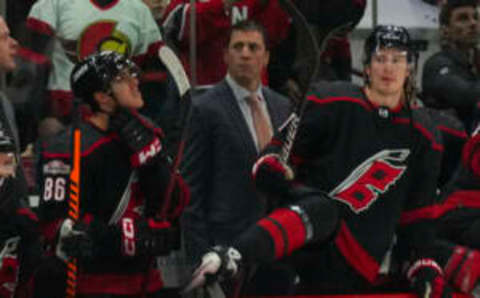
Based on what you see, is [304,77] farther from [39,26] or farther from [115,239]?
[39,26]

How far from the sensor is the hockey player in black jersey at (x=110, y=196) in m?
3.90

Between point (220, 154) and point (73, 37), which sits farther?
point (73, 37)

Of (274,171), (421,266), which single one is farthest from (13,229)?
(421,266)

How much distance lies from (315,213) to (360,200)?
38cm

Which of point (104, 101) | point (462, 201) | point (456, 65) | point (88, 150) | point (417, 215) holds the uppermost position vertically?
point (104, 101)

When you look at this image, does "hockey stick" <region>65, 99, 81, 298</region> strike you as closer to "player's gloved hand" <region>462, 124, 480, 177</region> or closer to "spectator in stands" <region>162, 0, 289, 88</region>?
"spectator in stands" <region>162, 0, 289, 88</region>

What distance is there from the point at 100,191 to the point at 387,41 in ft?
3.81

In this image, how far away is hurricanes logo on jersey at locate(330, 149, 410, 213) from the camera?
4.14m

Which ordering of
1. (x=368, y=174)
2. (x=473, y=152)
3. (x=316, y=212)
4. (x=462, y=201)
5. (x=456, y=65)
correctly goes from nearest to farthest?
(x=316, y=212), (x=368, y=174), (x=473, y=152), (x=462, y=201), (x=456, y=65)

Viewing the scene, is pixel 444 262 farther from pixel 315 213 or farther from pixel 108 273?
pixel 108 273

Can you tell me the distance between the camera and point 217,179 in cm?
Answer: 448

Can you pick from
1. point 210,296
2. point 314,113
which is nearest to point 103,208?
point 210,296

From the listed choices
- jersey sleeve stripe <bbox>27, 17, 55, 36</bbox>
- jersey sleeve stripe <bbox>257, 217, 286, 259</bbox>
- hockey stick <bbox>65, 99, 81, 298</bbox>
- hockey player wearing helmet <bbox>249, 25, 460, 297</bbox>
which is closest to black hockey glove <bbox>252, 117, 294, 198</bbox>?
hockey player wearing helmet <bbox>249, 25, 460, 297</bbox>

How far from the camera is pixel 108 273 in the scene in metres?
3.97
